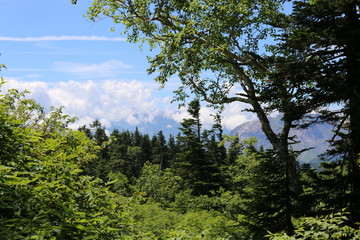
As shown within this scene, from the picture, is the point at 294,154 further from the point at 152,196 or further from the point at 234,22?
the point at 152,196

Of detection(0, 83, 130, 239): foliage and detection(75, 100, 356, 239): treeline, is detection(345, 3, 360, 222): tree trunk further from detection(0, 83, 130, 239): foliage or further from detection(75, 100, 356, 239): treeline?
detection(0, 83, 130, 239): foliage

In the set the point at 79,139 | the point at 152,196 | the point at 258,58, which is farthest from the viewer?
the point at 152,196

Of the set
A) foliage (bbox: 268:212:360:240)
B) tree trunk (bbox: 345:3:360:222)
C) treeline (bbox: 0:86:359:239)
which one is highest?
tree trunk (bbox: 345:3:360:222)

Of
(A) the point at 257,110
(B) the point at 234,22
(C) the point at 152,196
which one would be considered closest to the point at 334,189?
(A) the point at 257,110

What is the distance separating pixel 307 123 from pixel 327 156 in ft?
5.10

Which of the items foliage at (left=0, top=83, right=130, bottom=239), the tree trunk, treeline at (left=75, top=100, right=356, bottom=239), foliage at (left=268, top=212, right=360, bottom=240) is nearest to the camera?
foliage at (left=0, top=83, right=130, bottom=239)

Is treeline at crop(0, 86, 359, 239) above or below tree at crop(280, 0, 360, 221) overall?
below

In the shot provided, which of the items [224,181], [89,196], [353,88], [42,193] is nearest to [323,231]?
[89,196]

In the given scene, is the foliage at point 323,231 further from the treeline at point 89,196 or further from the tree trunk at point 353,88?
the tree trunk at point 353,88

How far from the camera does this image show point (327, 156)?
10312 mm

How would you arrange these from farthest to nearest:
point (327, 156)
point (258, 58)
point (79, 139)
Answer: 1. point (258, 58)
2. point (327, 156)
3. point (79, 139)

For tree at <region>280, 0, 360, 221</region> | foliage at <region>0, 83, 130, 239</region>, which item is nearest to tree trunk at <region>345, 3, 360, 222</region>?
tree at <region>280, 0, 360, 221</region>

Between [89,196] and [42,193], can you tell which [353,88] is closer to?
[89,196]

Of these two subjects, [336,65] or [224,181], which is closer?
[336,65]
